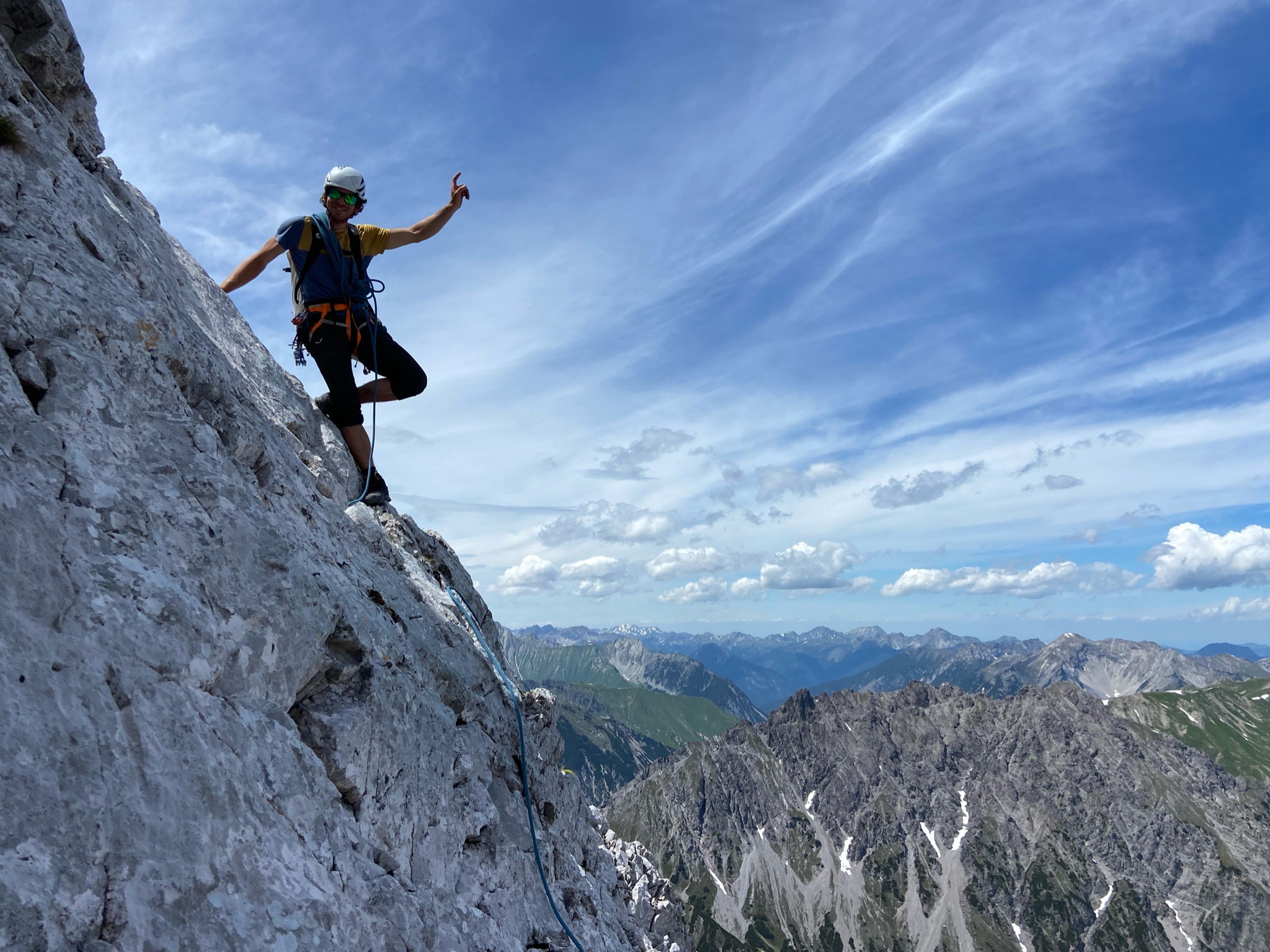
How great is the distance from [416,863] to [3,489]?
697 cm

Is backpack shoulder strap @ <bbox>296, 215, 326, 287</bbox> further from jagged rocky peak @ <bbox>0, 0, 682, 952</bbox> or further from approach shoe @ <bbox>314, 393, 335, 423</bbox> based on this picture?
approach shoe @ <bbox>314, 393, 335, 423</bbox>

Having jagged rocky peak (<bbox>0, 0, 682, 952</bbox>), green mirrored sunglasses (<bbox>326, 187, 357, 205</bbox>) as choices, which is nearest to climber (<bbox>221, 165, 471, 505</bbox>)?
green mirrored sunglasses (<bbox>326, 187, 357, 205</bbox>)

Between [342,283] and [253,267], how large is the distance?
1777 mm

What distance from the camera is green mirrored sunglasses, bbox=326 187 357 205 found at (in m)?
13.3

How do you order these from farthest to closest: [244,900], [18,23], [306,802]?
1. [18,23]
2. [306,802]
3. [244,900]

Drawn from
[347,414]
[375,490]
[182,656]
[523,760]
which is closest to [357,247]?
[347,414]

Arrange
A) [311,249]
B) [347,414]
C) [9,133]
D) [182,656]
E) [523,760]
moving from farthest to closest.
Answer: [347,414] → [523,760] → [311,249] → [9,133] → [182,656]

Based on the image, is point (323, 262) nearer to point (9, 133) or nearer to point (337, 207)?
point (337, 207)

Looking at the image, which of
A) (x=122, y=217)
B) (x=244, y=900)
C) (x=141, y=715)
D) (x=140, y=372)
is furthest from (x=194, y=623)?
(x=122, y=217)

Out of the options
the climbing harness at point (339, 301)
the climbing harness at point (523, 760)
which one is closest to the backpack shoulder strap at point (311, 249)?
the climbing harness at point (339, 301)

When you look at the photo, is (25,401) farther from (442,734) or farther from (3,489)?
(442,734)

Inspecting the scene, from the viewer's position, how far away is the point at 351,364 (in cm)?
1520

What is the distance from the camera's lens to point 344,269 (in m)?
14.1

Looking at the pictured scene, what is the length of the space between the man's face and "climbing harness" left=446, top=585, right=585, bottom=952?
8.55 meters
